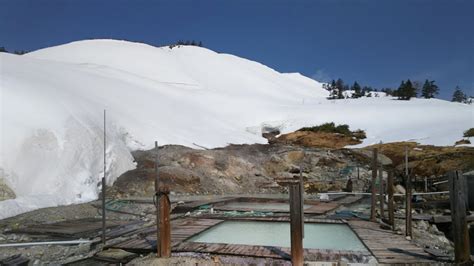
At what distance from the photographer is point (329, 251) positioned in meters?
6.52

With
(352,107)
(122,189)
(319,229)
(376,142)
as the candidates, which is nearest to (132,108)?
(122,189)

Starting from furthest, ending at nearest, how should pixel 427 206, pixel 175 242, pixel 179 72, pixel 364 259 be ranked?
1. pixel 179 72
2. pixel 427 206
3. pixel 175 242
4. pixel 364 259

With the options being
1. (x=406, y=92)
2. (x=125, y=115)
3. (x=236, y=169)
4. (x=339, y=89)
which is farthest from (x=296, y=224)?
(x=339, y=89)

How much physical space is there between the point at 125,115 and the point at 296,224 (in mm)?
19339

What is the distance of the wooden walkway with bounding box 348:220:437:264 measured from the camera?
6.05m

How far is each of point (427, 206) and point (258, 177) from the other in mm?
8596

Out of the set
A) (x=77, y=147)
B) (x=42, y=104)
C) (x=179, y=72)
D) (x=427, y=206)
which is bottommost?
(x=427, y=206)

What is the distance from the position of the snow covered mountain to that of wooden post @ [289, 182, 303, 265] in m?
8.36

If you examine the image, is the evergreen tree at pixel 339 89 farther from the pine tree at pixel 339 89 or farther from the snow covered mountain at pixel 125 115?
the snow covered mountain at pixel 125 115

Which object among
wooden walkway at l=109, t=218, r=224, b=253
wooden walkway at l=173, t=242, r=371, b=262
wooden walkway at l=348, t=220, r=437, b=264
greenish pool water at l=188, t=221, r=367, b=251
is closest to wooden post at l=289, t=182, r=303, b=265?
wooden walkway at l=173, t=242, r=371, b=262

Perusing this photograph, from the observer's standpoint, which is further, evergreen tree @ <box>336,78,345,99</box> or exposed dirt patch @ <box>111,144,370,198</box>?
evergreen tree @ <box>336,78,345,99</box>

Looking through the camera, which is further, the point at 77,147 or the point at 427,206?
the point at 77,147

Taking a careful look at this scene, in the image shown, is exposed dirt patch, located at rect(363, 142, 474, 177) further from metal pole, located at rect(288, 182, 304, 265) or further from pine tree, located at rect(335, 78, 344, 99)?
pine tree, located at rect(335, 78, 344, 99)

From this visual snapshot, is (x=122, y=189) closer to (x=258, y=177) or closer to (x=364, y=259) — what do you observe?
(x=258, y=177)
